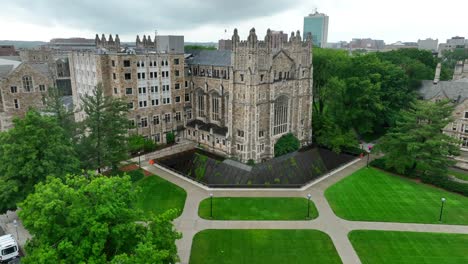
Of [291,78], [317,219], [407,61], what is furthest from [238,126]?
[407,61]

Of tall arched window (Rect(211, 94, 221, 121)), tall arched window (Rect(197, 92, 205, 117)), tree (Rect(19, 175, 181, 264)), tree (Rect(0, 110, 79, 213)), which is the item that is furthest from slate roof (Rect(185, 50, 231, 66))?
tree (Rect(19, 175, 181, 264))

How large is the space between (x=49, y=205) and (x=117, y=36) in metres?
52.9

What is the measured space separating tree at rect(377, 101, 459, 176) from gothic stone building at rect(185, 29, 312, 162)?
1603 centimetres

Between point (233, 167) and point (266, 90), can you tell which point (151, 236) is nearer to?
point (233, 167)

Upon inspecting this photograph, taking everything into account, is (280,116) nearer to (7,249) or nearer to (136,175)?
(136,175)

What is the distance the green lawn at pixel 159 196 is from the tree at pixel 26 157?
1042cm

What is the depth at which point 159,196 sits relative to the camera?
3825cm

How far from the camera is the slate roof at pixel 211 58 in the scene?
176 ft

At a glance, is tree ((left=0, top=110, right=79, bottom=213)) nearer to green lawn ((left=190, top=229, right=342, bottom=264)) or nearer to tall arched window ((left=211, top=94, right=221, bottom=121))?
green lawn ((left=190, top=229, right=342, bottom=264))

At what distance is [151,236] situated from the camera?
17516 millimetres

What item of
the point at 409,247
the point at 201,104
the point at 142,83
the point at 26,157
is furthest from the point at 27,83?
the point at 409,247

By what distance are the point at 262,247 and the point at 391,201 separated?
1897 centimetres

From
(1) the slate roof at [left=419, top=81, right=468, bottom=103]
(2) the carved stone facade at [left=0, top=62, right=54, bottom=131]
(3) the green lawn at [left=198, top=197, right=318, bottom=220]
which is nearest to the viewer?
(3) the green lawn at [left=198, top=197, right=318, bottom=220]

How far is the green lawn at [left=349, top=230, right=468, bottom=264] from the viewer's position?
89.9 ft
